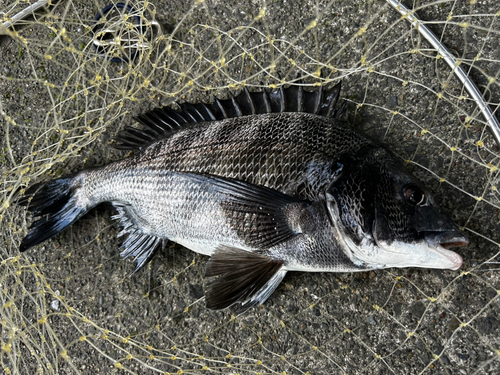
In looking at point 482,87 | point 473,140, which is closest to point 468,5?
point 482,87

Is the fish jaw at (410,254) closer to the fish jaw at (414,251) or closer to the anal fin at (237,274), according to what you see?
the fish jaw at (414,251)

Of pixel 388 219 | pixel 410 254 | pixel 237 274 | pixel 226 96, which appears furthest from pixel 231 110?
pixel 410 254

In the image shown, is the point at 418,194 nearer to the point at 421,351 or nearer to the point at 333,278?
the point at 333,278

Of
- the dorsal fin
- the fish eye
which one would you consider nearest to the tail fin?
the dorsal fin

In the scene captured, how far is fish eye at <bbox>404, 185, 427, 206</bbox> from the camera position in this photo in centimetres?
129

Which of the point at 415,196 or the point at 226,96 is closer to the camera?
the point at 415,196

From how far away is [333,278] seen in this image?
65.7 inches

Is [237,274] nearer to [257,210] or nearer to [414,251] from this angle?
[257,210]

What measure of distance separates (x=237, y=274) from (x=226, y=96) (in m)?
0.88

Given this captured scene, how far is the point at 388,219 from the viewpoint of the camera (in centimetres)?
126

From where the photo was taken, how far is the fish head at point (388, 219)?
1255 mm

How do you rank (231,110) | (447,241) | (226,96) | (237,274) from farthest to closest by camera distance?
1. (226,96)
2. (231,110)
3. (237,274)
4. (447,241)

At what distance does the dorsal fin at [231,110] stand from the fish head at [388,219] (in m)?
0.35

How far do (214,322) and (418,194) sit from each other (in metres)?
1.08
